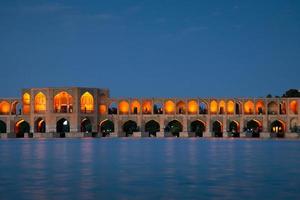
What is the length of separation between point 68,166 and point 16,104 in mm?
51701

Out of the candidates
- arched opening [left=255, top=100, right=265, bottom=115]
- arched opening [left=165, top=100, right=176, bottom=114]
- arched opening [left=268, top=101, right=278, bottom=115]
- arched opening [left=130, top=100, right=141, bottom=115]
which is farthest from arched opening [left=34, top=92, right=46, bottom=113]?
arched opening [left=268, top=101, right=278, bottom=115]

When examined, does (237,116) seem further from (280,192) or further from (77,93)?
(280,192)

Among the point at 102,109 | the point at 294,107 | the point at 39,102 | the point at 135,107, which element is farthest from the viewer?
the point at 135,107

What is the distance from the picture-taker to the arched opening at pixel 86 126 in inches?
2486

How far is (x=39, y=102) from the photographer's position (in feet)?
204

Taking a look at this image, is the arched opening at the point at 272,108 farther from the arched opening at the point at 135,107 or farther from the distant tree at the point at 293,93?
the distant tree at the point at 293,93

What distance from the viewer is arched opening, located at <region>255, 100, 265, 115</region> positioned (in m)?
63.5

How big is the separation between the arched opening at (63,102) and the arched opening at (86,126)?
2283 mm

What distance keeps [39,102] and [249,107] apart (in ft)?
79.6

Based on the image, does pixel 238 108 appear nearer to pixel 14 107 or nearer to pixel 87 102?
pixel 87 102

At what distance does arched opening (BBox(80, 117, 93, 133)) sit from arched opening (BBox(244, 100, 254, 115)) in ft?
59.3

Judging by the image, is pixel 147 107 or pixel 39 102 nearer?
pixel 39 102

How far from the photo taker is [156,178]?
1175 centimetres

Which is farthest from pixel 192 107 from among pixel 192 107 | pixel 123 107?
pixel 123 107
